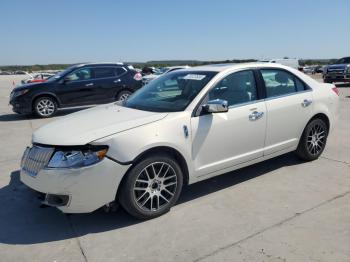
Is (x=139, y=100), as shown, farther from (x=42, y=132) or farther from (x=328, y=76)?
(x=328, y=76)

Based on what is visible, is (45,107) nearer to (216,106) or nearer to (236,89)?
(236,89)

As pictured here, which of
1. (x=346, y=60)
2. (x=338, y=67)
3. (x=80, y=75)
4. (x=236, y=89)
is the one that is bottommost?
(x=338, y=67)

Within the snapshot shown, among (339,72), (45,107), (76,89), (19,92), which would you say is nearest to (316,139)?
(76,89)

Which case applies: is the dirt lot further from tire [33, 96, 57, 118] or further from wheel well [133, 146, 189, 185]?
tire [33, 96, 57, 118]

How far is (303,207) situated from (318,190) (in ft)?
1.99

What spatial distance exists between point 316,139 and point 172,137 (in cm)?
276

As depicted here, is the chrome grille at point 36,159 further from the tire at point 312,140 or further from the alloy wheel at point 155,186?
the tire at point 312,140

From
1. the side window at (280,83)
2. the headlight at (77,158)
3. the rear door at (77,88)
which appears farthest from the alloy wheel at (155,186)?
the rear door at (77,88)

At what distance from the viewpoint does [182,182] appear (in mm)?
4258

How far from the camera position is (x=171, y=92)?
4816 millimetres

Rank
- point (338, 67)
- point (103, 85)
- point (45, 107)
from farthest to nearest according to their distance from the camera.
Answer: point (338, 67)
point (103, 85)
point (45, 107)

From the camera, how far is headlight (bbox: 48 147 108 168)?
11.9ft

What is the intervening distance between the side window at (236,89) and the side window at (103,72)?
843cm

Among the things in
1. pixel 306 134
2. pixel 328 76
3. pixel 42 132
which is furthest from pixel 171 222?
pixel 328 76
